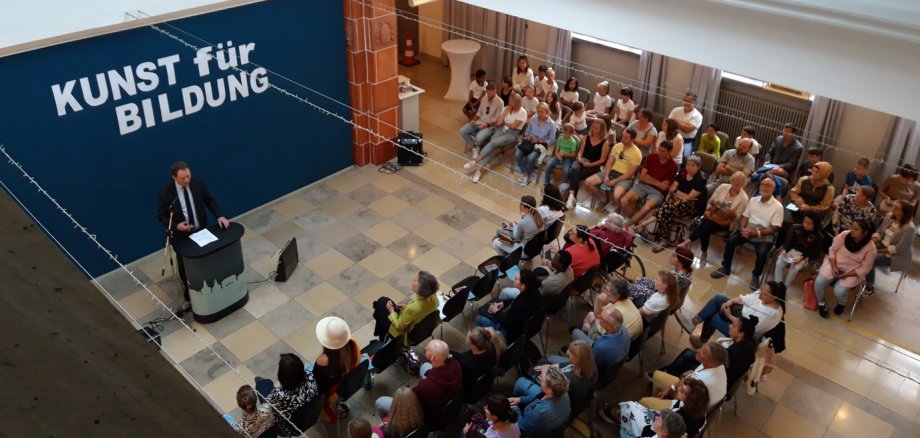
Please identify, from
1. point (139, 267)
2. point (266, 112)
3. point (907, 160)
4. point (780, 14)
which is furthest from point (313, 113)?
point (907, 160)

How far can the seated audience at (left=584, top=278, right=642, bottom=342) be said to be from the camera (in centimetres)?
527

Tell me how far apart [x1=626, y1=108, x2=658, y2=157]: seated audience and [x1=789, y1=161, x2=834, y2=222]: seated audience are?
66.9 inches

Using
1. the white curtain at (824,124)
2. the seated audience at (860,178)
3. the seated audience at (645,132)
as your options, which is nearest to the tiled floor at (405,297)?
the seated audience at (860,178)

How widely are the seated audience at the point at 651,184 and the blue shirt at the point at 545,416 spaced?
11.0ft

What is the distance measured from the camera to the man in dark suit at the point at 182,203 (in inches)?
234

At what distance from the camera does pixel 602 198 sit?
823 cm

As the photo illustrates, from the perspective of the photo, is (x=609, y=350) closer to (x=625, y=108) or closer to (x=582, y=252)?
(x=582, y=252)

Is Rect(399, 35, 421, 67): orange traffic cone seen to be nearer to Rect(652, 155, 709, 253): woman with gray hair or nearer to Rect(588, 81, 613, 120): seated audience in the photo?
Rect(588, 81, 613, 120): seated audience

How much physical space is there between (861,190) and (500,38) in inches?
238

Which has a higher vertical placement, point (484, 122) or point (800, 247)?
point (484, 122)

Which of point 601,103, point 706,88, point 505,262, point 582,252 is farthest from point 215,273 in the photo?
point 706,88

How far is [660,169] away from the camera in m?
7.51

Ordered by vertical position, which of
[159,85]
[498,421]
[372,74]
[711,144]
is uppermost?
[159,85]

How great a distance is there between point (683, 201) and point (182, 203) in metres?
4.83
